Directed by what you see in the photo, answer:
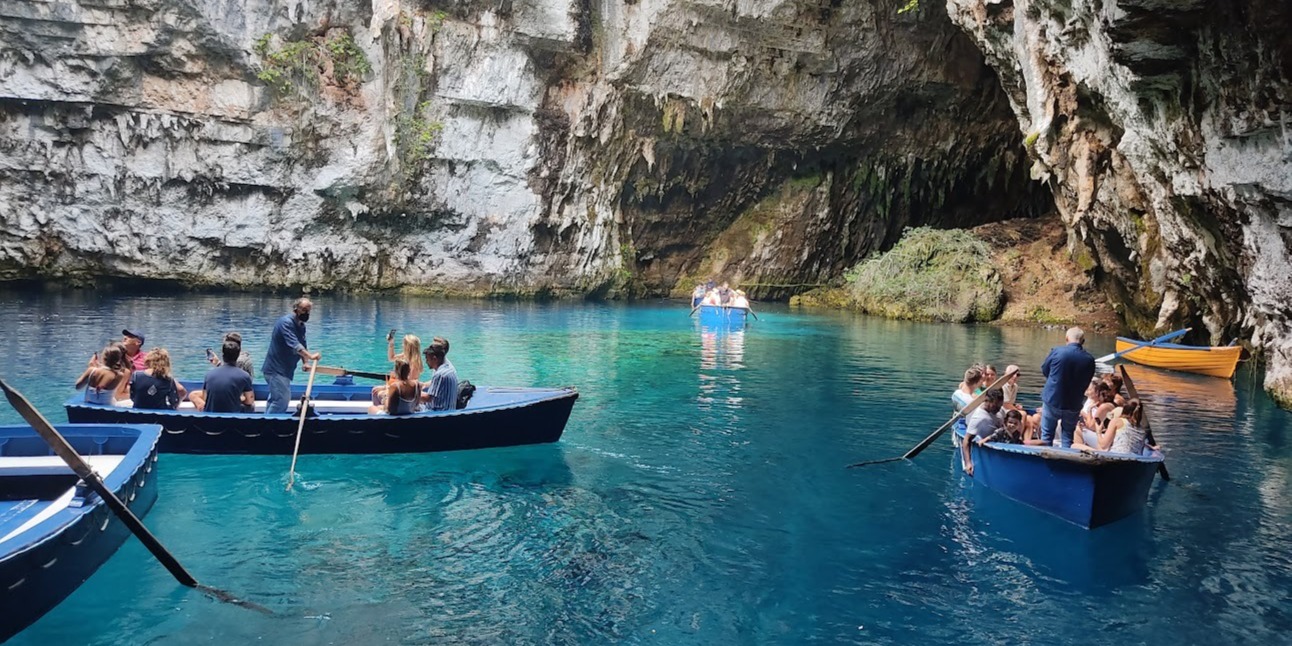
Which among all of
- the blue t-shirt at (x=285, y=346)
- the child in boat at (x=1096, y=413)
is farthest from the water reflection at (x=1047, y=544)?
the blue t-shirt at (x=285, y=346)

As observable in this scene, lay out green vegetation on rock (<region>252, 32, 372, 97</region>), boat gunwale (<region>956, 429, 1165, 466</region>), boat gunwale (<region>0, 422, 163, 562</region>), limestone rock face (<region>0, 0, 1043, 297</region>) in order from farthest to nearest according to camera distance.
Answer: green vegetation on rock (<region>252, 32, 372, 97</region>)
limestone rock face (<region>0, 0, 1043, 297</region>)
boat gunwale (<region>956, 429, 1165, 466</region>)
boat gunwale (<region>0, 422, 163, 562</region>)

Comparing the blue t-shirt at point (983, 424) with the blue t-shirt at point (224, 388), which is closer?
the blue t-shirt at point (983, 424)

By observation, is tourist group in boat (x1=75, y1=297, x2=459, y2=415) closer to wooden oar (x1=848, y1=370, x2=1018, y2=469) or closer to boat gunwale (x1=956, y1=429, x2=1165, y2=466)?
wooden oar (x1=848, y1=370, x2=1018, y2=469)

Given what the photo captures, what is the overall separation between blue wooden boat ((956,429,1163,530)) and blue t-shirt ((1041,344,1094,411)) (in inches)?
36.4

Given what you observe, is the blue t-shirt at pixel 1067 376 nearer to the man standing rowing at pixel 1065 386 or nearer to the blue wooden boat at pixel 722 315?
the man standing rowing at pixel 1065 386

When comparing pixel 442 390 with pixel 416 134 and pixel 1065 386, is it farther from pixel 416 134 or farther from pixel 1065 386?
pixel 416 134

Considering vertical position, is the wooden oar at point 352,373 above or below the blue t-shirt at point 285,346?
below

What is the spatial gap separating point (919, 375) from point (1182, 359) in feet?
18.9

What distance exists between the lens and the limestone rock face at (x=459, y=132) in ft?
100

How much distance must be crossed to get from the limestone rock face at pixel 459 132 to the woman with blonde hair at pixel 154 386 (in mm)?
23832

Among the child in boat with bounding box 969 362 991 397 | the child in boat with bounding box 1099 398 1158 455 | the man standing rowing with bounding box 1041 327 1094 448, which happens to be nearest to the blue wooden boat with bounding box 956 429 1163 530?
the child in boat with bounding box 1099 398 1158 455

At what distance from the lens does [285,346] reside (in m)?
10.1

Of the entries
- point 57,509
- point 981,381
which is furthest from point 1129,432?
point 57,509

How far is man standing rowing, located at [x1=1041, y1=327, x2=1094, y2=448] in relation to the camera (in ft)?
29.6
